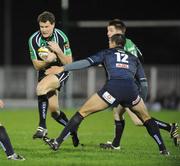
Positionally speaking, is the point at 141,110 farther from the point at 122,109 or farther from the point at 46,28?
the point at 46,28

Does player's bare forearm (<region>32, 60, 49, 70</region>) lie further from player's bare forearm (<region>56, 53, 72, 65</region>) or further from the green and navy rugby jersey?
player's bare forearm (<region>56, 53, 72, 65</region>)

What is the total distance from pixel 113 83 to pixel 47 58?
1.72m

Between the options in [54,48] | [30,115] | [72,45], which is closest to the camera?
[54,48]

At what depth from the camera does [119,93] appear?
451 inches

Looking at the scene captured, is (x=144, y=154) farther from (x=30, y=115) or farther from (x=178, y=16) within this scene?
(x=178, y=16)

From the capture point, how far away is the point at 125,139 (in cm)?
1513

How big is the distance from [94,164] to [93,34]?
27141mm

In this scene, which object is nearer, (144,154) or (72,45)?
(144,154)

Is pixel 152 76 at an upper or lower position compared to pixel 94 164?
lower

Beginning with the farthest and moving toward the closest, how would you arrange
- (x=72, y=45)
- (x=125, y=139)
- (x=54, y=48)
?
1. (x=72, y=45)
2. (x=125, y=139)
3. (x=54, y=48)

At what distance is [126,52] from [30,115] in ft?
41.8

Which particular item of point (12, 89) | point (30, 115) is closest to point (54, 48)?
point (30, 115)

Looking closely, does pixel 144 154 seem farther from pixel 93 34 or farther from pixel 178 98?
pixel 93 34

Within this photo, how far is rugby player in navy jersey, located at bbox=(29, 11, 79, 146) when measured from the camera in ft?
41.9
